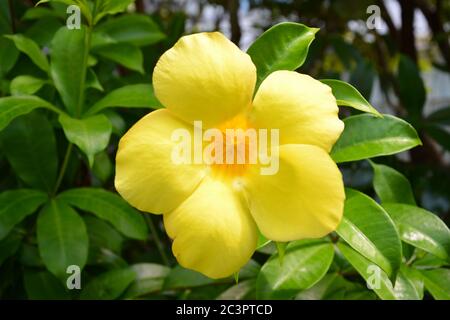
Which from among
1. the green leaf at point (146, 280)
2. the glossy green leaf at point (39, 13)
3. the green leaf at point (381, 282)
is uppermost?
the glossy green leaf at point (39, 13)

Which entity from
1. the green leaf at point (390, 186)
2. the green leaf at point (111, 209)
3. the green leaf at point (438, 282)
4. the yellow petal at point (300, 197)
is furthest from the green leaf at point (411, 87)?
the yellow petal at point (300, 197)

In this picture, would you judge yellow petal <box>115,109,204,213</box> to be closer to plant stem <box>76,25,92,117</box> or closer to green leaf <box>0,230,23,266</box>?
plant stem <box>76,25,92,117</box>

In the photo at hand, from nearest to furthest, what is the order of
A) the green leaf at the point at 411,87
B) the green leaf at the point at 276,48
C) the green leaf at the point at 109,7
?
the green leaf at the point at 276,48 → the green leaf at the point at 109,7 → the green leaf at the point at 411,87

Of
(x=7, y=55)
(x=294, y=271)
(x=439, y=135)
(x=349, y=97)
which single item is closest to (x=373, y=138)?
(x=349, y=97)

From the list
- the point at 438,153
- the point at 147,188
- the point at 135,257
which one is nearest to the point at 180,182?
the point at 147,188

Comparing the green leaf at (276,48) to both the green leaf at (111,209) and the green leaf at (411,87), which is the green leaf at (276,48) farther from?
the green leaf at (411,87)

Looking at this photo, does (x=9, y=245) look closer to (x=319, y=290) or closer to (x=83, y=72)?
(x=83, y=72)

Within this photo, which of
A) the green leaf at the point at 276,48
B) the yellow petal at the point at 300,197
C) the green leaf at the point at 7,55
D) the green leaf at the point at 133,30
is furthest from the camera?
the green leaf at the point at 133,30

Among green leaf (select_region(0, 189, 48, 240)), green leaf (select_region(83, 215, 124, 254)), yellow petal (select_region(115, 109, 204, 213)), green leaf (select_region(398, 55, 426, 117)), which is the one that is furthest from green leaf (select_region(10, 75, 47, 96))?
green leaf (select_region(398, 55, 426, 117))
